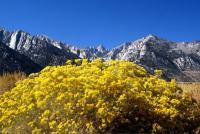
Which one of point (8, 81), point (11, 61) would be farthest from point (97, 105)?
point (11, 61)

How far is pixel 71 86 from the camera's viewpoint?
11.5m

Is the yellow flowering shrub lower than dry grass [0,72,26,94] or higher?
lower

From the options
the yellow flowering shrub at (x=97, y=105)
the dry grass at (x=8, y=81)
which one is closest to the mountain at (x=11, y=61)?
the dry grass at (x=8, y=81)

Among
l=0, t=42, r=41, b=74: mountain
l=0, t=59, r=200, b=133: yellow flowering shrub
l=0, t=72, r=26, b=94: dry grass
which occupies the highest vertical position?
l=0, t=42, r=41, b=74: mountain

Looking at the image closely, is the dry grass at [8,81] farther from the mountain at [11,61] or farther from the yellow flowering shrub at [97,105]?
the mountain at [11,61]

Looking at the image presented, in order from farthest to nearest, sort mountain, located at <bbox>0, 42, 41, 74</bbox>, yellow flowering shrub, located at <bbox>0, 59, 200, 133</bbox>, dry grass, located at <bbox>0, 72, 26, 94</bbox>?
mountain, located at <bbox>0, 42, 41, 74</bbox>
dry grass, located at <bbox>0, 72, 26, 94</bbox>
yellow flowering shrub, located at <bbox>0, 59, 200, 133</bbox>

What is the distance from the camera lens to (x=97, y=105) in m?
10.9

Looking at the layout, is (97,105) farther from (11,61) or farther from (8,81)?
(11,61)

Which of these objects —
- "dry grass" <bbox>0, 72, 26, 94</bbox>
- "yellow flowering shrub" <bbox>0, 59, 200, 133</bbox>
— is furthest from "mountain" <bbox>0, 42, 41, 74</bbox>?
"yellow flowering shrub" <bbox>0, 59, 200, 133</bbox>

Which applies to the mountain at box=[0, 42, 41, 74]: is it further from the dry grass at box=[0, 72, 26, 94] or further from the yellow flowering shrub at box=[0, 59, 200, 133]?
the yellow flowering shrub at box=[0, 59, 200, 133]

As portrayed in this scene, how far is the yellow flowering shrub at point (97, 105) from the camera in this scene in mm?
11180

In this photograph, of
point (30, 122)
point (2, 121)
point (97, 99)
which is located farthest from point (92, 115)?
point (2, 121)

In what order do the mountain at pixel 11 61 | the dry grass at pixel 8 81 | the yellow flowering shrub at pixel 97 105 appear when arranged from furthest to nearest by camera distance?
1. the mountain at pixel 11 61
2. the dry grass at pixel 8 81
3. the yellow flowering shrub at pixel 97 105

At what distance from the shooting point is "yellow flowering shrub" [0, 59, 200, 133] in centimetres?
1118
